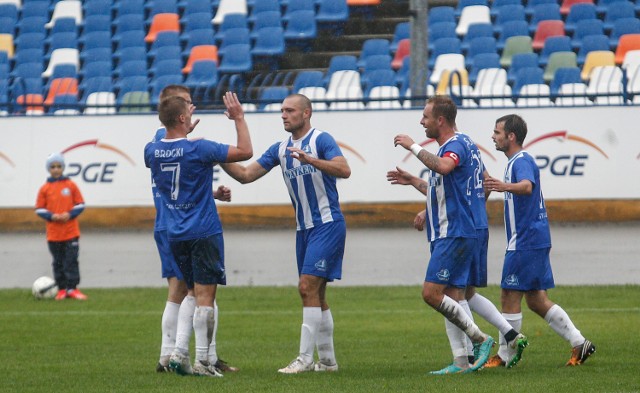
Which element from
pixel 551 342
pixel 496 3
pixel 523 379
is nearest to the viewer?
pixel 523 379

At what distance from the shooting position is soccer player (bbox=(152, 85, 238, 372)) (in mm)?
8852

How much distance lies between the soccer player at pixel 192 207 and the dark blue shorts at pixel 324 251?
2.24 ft

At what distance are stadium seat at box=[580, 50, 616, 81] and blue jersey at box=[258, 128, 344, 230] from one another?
1290cm

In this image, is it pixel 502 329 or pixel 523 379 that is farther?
pixel 502 329

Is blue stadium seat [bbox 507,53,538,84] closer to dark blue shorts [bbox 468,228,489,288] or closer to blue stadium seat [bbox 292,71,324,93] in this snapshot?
blue stadium seat [bbox 292,71,324,93]

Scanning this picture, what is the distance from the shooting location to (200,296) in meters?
8.63

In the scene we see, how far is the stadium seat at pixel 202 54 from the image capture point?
23.0m

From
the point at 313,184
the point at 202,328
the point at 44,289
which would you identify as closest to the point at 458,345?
the point at 313,184

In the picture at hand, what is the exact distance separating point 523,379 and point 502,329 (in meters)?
0.78

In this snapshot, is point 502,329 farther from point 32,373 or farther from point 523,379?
point 32,373

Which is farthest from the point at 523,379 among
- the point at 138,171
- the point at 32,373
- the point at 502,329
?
the point at 138,171

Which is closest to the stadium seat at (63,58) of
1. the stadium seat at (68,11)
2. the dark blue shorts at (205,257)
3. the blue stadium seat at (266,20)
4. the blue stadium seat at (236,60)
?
the stadium seat at (68,11)

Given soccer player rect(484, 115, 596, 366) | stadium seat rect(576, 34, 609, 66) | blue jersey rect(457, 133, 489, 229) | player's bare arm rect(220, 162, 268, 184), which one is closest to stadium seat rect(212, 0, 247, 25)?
stadium seat rect(576, 34, 609, 66)

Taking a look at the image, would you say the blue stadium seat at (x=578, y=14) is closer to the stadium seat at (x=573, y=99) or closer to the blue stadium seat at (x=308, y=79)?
the stadium seat at (x=573, y=99)
